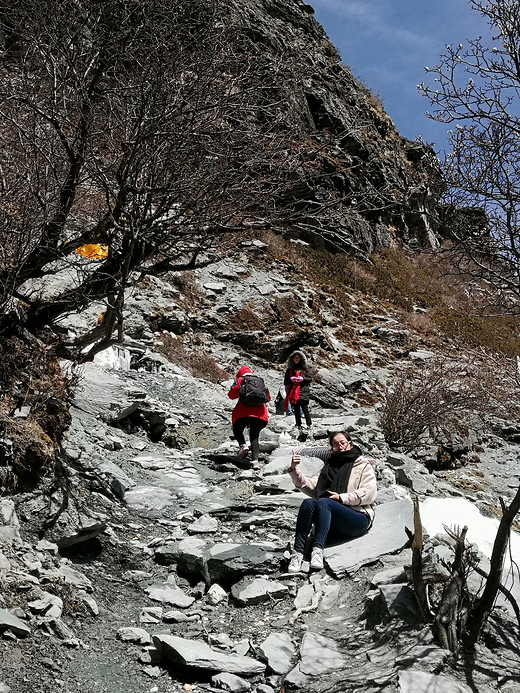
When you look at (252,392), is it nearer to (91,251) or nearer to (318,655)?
(91,251)

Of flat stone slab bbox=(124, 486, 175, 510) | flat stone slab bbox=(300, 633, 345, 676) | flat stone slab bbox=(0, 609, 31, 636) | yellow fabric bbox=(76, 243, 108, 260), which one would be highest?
yellow fabric bbox=(76, 243, 108, 260)

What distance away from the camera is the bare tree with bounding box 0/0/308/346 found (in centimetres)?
568

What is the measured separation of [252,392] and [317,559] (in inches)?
133

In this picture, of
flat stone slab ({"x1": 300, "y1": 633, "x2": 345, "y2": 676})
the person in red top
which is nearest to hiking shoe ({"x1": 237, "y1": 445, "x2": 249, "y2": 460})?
the person in red top

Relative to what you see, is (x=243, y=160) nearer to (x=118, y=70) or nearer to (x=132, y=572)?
(x=118, y=70)

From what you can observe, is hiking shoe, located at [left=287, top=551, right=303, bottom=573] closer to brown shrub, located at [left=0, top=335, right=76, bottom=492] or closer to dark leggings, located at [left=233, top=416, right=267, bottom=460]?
brown shrub, located at [left=0, top=335, right=76, bottom=492]

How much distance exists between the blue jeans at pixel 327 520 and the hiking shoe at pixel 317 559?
0.12 meters

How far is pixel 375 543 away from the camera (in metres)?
4.81

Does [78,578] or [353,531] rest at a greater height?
[353,531]

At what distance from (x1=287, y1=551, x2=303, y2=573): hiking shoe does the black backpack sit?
10.7 feet

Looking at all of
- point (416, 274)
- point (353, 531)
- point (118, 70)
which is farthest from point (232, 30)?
point (416, 274)

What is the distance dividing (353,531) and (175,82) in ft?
A: 14.3

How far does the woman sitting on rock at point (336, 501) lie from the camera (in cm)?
484

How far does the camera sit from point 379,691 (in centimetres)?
296
